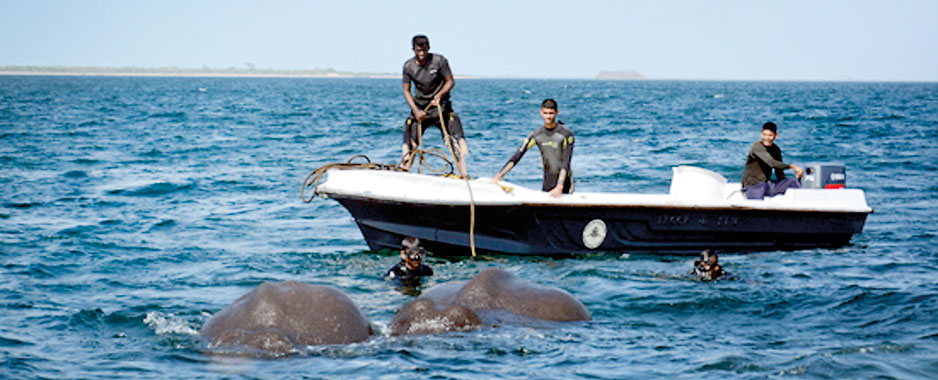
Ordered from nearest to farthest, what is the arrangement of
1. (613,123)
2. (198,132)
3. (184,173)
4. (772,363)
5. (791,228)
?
1. (772,363)
2. (791,228)
3. (184,173)
4. (198,132)
5. (613,123)

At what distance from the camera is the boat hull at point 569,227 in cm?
1256

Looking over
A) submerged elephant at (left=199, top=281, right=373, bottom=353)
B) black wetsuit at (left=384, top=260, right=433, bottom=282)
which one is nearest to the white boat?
black wetsuit at (left=384, top=260, right=433, bottom=282)

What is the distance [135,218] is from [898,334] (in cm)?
1270

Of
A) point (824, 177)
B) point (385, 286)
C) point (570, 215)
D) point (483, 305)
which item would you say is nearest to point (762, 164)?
point (824, 177)

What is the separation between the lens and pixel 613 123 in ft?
152

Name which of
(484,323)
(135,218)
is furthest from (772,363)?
(135,218)

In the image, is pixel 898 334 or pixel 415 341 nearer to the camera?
pixel 415 341

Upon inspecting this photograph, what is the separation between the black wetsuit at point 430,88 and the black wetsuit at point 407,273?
2.54 metres

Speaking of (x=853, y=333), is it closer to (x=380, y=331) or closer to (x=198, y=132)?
(x=380, y=331)

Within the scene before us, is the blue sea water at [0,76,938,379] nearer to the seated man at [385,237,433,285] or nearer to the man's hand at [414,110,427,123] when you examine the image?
the seated man at [385,237,433,285]

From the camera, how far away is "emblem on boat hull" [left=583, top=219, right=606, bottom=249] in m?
12.8

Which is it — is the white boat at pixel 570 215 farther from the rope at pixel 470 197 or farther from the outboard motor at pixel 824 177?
the outboard motor at pixel 824 177

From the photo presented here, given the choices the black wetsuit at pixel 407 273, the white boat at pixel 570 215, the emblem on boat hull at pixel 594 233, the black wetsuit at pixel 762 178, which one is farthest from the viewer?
the black wetsuit at pixel 762 178

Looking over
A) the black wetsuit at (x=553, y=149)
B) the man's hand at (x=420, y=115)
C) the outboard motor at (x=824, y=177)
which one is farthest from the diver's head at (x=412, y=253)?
the outboard motor at (x=824, y=177)
